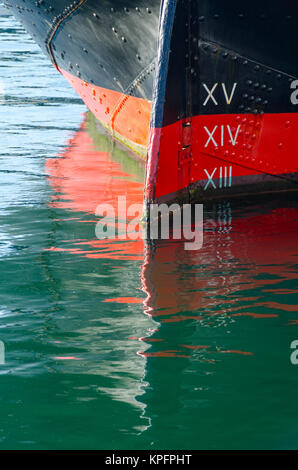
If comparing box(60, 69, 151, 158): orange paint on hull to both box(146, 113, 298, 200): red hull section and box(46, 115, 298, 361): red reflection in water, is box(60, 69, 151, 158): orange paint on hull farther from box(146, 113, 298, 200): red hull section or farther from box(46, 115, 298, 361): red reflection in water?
box(146, 113, 298, 200): red hull section

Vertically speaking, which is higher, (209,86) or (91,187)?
(209,86)

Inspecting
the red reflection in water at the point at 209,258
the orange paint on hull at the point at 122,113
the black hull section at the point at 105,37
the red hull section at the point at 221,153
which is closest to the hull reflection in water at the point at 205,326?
the red reflection in water at the point at 209,258

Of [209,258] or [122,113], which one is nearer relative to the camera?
[209,258]

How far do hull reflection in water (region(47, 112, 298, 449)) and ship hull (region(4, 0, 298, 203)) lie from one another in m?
0.37

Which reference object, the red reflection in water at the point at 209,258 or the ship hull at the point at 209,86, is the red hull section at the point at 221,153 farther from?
the red reflection in water at the point at 209,258

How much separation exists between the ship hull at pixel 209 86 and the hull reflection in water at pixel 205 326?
1.23 ft

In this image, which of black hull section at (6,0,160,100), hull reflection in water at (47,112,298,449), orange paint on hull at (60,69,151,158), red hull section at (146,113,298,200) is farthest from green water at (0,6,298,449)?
black hull section at (6,0,160,100)

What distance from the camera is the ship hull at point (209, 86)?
609 centimetres

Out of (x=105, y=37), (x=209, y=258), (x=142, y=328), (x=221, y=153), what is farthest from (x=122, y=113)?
(x=142, y=328)

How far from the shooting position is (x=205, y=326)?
14.0 feet

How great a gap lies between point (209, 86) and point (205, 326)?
2810 millimetres

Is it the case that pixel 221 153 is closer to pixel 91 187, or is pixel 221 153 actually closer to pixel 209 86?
pixel 209 86

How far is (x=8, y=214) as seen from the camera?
253 inches

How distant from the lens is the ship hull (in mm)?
6086
